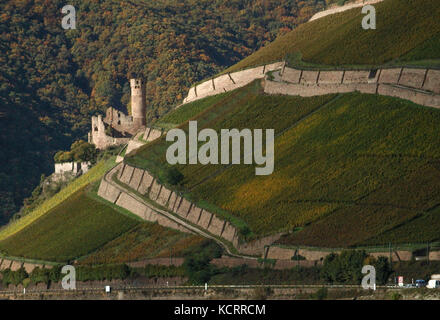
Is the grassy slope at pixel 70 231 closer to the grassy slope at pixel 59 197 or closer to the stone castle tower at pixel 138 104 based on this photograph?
the grassy slope at pixel 59 197

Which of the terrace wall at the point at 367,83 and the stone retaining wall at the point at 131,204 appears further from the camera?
the terrace wall at the point at 367,83

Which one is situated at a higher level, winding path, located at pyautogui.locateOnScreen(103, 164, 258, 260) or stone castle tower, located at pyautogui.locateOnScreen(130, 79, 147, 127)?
stone castle tower, located at pyautogui.locateOnScreen(130, 79, 147, 127)

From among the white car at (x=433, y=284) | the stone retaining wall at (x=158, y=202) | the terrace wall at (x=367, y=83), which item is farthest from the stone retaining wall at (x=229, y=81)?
the white car at (x=433, y=284)

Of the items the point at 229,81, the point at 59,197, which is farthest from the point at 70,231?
the point at 229,81

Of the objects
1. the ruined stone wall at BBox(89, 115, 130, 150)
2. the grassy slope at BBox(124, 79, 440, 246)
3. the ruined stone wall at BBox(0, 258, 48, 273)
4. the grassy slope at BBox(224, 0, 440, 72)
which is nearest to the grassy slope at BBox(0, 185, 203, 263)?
the ruined stone wall at BBox(0, 258, 48, 273)

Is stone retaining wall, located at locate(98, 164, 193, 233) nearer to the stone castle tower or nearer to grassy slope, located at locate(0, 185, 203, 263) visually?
grassy slope, located at locate(0, 185, 203, 263)

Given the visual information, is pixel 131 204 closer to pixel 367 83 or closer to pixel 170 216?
pixel 170 216

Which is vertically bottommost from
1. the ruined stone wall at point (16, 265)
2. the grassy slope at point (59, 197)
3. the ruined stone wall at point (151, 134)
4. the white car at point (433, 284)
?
the white car at point (433, 284)
